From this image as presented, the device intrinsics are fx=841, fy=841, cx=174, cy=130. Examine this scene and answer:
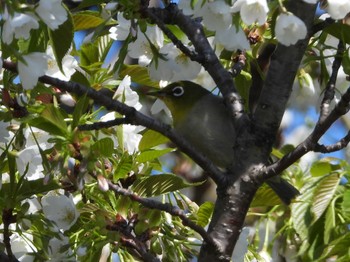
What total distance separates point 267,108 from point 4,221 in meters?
0.74

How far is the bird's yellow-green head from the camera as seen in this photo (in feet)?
10.8

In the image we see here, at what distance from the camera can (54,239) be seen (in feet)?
7.82

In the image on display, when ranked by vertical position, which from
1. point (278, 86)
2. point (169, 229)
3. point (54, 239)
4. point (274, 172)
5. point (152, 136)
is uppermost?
point (278, 86)

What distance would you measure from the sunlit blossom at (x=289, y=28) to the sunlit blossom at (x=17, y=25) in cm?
51

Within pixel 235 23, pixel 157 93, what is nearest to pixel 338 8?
pixel 235 23

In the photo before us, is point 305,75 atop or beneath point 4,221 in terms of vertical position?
atop

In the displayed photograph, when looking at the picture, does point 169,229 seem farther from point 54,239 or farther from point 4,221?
point 4,221

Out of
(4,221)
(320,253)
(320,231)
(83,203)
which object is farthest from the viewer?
(320,231)

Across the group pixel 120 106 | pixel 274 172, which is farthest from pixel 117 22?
pixel 274 172

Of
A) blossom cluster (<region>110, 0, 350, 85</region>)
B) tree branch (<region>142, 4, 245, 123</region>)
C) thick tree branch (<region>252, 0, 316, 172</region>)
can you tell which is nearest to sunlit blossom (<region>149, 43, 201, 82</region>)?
blossom cluster (<region>110, 0, 350, 85</region>)

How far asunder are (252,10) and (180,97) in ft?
5.11

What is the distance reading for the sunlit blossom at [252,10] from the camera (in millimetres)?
1799

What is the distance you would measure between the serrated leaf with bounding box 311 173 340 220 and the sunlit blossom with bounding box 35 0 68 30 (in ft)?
4.59

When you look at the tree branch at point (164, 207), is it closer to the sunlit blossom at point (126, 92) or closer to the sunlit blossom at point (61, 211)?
the sunlit blossom at point (61, 211)
